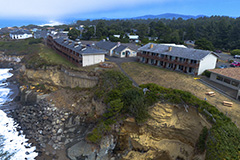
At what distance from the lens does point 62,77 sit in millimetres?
43000

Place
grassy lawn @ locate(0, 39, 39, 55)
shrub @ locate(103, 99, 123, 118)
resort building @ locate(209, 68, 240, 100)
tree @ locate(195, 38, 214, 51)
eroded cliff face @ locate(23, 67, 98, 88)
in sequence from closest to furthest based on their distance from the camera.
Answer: shrub @ locate(103, 99, 123, 118), resort building @ locate(209, 68, 240, 100), eroded cliff face @ locate(23, 67, 98, 88), tree @ locate(195, 38, 214, 51), grassy lawn @ locate(0, 39, 39, 55)

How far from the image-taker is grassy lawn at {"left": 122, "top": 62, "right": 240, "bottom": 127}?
26569mm

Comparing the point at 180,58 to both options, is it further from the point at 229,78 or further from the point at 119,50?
the point at 119,50

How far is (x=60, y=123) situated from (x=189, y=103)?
2357cm

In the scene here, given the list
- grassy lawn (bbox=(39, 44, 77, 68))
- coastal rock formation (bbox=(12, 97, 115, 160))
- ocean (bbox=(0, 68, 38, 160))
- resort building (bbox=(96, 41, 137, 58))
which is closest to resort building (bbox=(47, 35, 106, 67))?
grassy lawn (bbox=(39, 44, 77, 68))

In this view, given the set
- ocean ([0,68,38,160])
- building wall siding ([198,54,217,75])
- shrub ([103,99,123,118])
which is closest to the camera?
ocean ([0,68,38,160])

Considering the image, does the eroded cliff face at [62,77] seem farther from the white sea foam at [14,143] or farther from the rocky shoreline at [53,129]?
the white sea foam at [14,143]

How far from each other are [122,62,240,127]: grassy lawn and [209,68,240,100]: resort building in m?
3.60

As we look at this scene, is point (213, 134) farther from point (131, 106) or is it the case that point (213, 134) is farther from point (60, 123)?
point (60, 123)

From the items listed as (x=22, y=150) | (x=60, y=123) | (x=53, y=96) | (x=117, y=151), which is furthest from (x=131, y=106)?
(x=53, y=96)

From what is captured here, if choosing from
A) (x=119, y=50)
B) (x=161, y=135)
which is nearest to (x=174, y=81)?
(x=161, y=135)

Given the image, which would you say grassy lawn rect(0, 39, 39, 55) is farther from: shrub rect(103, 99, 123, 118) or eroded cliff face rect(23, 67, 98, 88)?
shrub rect(103, 99, 123, 118)

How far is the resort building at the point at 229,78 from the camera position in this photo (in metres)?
31.4

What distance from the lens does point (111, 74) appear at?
36.9 meters
